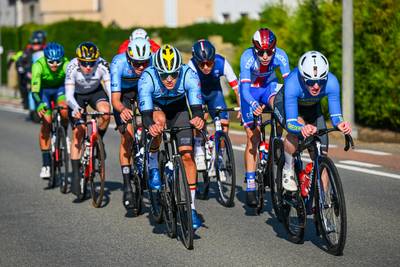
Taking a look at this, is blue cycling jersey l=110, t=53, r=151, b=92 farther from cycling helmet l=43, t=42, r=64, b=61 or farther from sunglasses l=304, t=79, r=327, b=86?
sunglasses l=304, t=79, r=327, b=86

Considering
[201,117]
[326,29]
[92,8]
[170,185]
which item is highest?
[92,8]

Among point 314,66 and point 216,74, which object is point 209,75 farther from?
point 314,66

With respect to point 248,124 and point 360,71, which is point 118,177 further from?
point 360,71

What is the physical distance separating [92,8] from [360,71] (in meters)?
41.6

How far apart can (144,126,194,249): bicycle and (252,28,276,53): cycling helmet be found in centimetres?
156

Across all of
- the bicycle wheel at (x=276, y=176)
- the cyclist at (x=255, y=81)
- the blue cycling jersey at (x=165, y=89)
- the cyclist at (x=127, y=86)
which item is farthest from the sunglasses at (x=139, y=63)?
the bicycle wheel at (x=276, y=176)

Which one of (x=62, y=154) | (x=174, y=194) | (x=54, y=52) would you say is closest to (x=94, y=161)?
(x=62, y=154)

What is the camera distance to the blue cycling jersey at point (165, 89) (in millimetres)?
8734

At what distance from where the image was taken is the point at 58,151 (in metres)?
A: 12.1

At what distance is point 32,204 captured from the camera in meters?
11.0

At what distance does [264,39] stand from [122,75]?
65.4 inches

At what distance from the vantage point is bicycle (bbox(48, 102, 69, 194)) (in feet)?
A: 38.8

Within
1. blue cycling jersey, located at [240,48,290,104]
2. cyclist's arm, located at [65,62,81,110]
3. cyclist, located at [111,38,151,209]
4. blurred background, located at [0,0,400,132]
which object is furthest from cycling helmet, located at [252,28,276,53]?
blurred background, located at [0,0,400,132]

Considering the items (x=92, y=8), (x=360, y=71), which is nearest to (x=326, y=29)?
(x=360, y=71)
